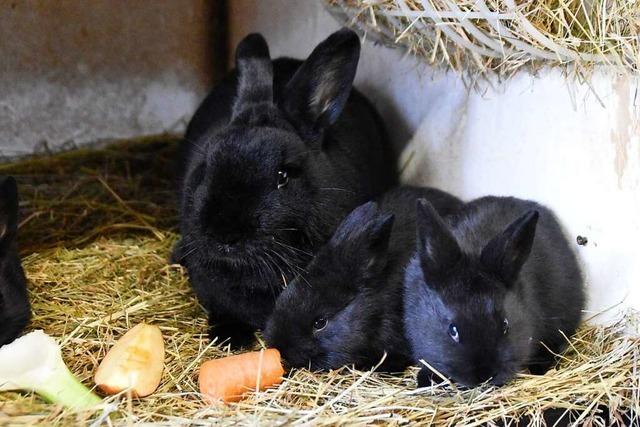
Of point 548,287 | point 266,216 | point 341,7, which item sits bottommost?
point 548,287

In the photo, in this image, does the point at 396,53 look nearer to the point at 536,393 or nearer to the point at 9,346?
the point at 536,393

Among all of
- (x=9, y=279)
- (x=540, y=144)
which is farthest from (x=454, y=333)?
(x=9, y=279)

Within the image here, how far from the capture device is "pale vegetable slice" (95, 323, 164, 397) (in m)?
2.96

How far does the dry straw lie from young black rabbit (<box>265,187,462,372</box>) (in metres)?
0.83

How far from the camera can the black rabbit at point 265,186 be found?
309 cm

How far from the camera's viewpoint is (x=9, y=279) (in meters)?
3.25

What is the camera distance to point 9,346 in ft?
9.83

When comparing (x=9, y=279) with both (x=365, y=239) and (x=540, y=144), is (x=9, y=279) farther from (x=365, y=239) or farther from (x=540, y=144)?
(x=540, y=144)

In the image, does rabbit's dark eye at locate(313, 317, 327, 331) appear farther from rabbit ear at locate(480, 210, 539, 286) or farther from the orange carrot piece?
Result: rabbit ear at locate(480, 210, 539, 286)

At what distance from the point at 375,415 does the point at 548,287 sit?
97cm

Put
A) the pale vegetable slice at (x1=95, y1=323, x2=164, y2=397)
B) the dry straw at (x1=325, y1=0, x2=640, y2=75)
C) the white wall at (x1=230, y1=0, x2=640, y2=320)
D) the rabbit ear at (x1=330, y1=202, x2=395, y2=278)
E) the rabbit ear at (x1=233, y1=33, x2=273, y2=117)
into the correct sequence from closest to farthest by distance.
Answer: the pale vegetable slice at (x1=95, y1=323, x2=164, y2=397), the dry straw at (x1=325, y1=0, x2=640, y2=75), the rabbit ear at (x1=330, y1=202, x2=395, y2=278), the white wall at (x1=230, y1=0, x2=640, y2=320), the rabbit ear at (x1=233, y1=33, x2=273, y2=117)

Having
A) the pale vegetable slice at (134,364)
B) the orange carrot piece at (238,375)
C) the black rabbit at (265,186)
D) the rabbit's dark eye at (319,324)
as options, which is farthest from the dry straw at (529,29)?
the pale vegetable slice at (134,364)

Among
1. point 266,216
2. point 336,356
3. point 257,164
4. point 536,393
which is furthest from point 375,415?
point 257,164

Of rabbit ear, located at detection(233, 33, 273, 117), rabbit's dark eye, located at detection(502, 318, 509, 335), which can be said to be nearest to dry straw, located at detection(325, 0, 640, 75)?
rabbit ear, located at detection(233, 33, 273, 117)
